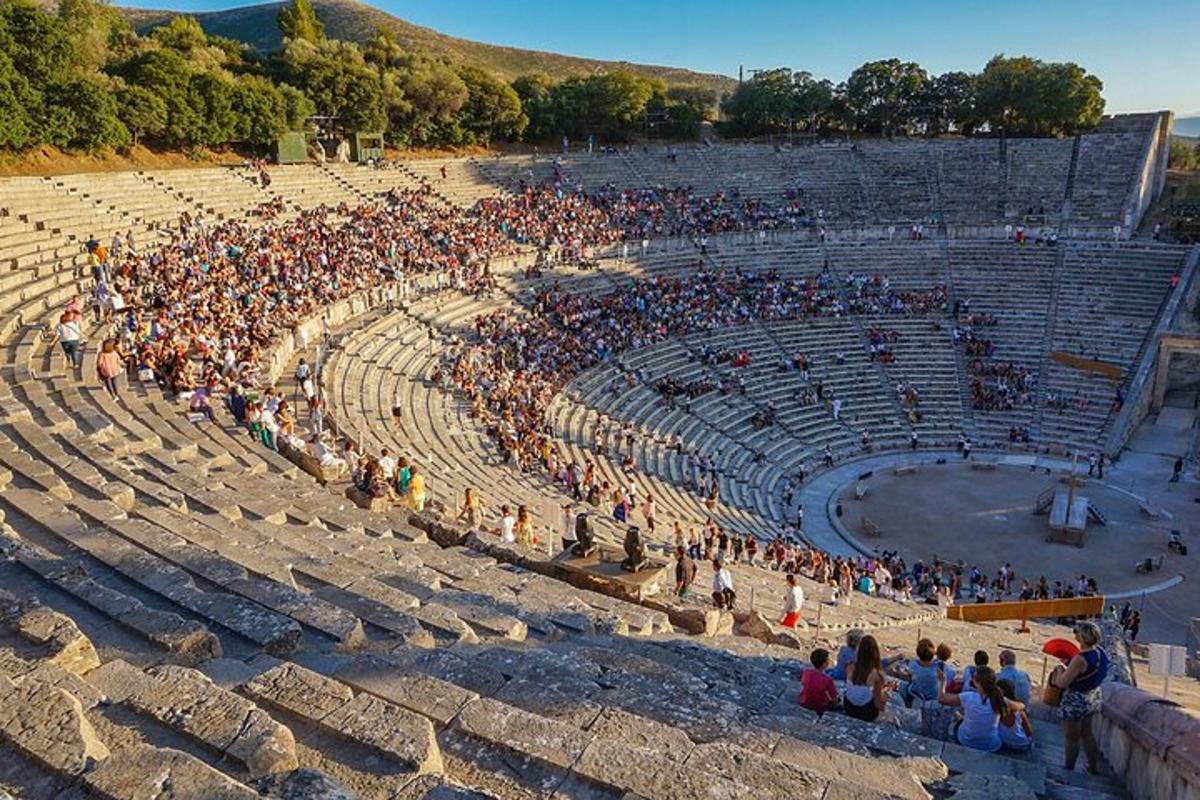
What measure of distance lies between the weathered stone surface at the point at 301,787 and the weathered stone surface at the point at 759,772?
1.54m

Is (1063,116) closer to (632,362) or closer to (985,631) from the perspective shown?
(632,362)

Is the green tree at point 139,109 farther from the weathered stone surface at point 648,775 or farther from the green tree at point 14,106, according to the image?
the weathered stone surface at point 648,775

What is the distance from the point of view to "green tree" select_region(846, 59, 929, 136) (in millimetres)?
52344

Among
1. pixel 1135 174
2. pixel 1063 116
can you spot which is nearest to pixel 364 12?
pixel 1063 116

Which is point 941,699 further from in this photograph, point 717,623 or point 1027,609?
point 1027,609

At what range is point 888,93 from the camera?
5238 centimetres

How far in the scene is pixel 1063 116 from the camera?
47.5m

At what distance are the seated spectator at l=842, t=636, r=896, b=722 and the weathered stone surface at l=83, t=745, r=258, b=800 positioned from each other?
158 inches

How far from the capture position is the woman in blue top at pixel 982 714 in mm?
5613

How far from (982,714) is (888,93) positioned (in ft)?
174

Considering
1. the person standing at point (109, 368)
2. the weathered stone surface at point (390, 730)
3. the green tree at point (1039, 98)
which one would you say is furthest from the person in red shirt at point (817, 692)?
the green tree at point (1039, 98)

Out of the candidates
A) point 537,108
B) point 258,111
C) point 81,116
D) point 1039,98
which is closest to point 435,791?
point 81,116

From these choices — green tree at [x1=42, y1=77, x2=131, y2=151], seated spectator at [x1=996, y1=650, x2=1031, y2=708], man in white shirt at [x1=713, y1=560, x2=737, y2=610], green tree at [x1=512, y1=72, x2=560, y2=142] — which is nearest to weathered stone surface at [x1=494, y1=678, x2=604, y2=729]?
seated spectator at [x1=996, y1=650, x2=1031, y2=708]

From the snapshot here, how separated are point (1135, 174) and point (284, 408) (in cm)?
4121
